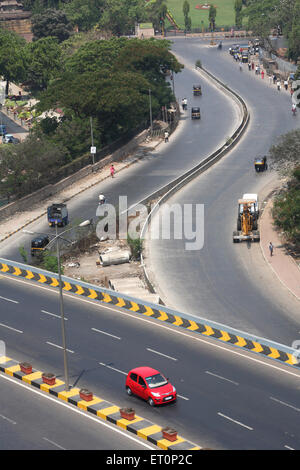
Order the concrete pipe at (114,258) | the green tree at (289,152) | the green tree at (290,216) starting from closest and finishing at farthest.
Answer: the green tree at (290,216) < the concrete pipe at (114,258) < the green tree at (289,152)

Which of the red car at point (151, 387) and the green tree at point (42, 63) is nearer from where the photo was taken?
the red car at point (151, 387)

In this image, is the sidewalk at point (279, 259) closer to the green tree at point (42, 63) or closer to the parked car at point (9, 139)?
the parked car at point (9, 139)

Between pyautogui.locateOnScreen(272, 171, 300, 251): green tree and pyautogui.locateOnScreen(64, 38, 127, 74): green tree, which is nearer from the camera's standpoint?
pyautogui.locateOnScreen(272, 171, 300, 251): green tree

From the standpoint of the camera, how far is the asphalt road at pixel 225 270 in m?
75.8

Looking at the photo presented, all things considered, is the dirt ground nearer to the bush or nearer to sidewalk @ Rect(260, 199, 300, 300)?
the bush

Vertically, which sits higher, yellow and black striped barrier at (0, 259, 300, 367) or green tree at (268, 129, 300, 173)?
green tree at (268, 129, 300, 173)

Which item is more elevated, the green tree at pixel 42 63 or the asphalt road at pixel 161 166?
the green tree at pixel 42 63

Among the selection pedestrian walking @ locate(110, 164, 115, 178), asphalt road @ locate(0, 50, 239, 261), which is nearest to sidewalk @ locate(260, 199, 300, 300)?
asphalt road @ locate(0, 50, 239, 261)

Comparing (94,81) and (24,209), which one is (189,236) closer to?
(24,209)

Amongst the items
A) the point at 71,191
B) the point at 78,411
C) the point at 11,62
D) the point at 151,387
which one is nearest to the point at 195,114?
the point at 11,62

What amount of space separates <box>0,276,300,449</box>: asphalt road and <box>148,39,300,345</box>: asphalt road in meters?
7.94

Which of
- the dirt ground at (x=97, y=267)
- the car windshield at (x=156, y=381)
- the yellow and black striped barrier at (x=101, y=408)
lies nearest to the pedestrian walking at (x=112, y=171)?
the dirt ground at (x=97, y=267)

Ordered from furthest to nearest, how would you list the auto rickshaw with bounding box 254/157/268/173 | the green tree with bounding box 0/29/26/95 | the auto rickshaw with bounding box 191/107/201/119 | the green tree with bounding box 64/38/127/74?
the green tree with bounding box 0/29/26/95 → the auto rickshaw with bounding box 191/107/201/119 → the green tree with bounding box 64/38/127/74 → the auto rickshaw with bounding box 254/157/268/173

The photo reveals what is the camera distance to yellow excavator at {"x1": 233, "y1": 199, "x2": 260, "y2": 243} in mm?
94875
